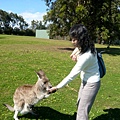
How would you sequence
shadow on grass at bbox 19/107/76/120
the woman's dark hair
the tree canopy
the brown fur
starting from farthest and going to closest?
1. the tree canopy
2. shadow on grass at bbox 19/107/76/120
3. the brown fur
4. the woman's dark hair

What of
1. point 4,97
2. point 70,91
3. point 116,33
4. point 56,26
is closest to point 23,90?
point 4,97

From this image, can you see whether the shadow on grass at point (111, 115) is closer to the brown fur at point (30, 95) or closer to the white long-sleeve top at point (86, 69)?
the brown fur at point (30, 95)

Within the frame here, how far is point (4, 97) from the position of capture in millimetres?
8641

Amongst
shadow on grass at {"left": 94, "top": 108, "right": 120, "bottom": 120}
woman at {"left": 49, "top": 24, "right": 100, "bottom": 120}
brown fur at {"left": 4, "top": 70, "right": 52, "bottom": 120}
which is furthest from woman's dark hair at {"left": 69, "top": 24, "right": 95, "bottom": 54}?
shadow on grass at {"left": 94, "top": 108, "right": 120, "bottom": 120}

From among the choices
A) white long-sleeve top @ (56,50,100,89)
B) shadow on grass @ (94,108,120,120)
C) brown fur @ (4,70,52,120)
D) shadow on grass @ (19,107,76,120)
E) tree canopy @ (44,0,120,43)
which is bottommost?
shadow on grass @ (94,108,120,120)

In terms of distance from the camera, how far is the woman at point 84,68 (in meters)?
4.41

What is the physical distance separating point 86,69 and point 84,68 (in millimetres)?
91

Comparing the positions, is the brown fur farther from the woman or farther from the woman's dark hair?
the woman's dark hair

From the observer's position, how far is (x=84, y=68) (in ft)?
14.9

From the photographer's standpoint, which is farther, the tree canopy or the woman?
the tree canopy

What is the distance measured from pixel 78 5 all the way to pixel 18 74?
15.5 m

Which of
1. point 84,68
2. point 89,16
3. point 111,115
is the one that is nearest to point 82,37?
point 84,68

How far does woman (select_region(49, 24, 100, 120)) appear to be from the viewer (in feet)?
14.5

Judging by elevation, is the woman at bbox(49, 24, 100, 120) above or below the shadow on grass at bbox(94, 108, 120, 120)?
above
